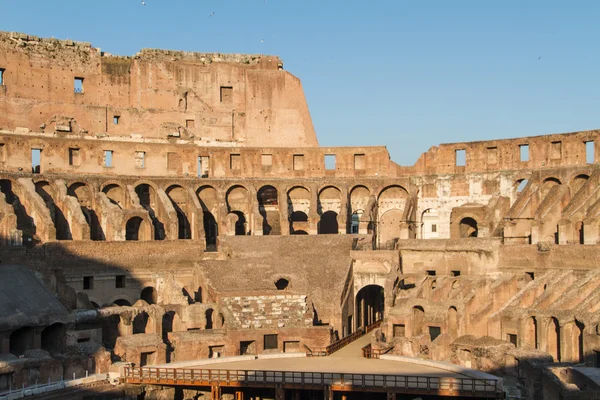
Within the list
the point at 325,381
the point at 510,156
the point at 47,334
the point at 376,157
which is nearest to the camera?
the point at 325,381

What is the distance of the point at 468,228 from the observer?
45062mm

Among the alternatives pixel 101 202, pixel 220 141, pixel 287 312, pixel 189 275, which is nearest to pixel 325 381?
pixel 287 312

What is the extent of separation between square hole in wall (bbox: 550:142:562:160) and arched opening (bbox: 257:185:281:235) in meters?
15.8

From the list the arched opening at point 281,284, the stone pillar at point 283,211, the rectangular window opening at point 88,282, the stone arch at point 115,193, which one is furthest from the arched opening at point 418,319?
the stone arch at point 115,193

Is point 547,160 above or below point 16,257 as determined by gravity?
above

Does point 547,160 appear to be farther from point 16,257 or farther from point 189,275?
point 16,257

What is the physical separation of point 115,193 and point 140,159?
2.45 m

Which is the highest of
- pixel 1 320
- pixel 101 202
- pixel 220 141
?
pixel 220 141

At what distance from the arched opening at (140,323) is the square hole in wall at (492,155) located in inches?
844

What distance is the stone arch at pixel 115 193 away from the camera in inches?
1730

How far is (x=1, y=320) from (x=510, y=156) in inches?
1097

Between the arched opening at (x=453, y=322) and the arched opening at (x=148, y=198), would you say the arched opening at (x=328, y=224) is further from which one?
the arched opening at (x=453, y=322)

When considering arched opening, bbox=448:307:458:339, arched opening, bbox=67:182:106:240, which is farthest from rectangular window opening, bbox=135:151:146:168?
arched opening, bbox=448:307:458:339

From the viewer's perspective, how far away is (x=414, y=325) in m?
35.1
